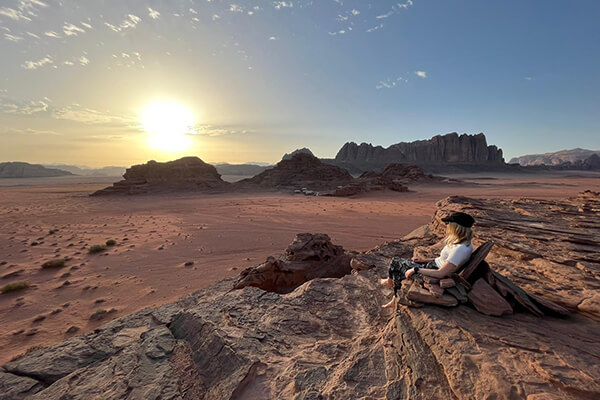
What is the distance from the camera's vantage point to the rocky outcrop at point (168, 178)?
39375 millimetres

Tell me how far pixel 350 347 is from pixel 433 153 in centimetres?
12691

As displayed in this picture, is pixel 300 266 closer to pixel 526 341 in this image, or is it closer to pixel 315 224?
pixel 526 341

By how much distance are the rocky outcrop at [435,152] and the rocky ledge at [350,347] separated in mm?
106585

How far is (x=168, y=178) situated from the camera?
45.1 m

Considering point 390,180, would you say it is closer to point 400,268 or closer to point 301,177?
point 301,177

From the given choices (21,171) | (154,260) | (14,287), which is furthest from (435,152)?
(21,171)

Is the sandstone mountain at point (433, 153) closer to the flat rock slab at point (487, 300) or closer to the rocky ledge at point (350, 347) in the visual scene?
the rocky ledge at point (350, 347)

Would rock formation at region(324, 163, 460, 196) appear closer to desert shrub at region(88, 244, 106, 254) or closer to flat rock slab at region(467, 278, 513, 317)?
desert shrub at region(88, 244, 106, 254)

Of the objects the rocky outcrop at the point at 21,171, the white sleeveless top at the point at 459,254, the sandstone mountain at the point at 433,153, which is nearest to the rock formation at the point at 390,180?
the white sleeveless top at the point at 459,254

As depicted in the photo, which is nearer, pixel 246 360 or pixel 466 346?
pixel 466 346

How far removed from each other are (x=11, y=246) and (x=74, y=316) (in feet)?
32.8

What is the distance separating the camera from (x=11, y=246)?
39.3 ft

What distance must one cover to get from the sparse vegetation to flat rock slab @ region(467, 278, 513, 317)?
11.4 meters

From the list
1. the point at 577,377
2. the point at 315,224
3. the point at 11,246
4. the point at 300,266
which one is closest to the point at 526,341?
the point at 577,377
